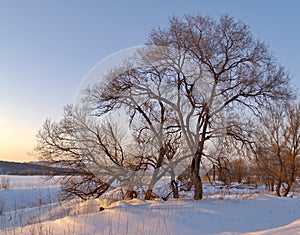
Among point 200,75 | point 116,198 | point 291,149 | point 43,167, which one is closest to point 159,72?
point 200,75

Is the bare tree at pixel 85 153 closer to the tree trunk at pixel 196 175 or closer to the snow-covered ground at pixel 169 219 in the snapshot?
the snow-covered ground at pixel 169 219

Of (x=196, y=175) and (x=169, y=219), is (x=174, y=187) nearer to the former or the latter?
(x=196, y=175)

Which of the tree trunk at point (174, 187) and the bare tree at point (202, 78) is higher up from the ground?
the bare tree at point (202, 78)

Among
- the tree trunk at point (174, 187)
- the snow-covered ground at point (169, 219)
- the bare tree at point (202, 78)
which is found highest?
the bare tree at point (202, 78)

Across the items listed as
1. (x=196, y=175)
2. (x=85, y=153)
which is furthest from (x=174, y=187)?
(x=85, y=153)

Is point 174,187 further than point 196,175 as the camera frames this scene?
Yes

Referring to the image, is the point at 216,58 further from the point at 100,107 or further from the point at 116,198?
the point at 116,198

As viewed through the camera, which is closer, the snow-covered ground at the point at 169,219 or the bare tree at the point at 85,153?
the snow-covered ground at the point at 169,219

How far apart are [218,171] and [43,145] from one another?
6.76 meters

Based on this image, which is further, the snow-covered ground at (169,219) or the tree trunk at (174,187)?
the tree trunk at (174,187)

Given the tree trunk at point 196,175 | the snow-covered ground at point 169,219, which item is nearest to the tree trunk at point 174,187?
the tree trunk at point 196,175

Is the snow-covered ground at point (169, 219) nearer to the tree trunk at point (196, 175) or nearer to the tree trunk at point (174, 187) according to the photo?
the tree trunk at point (196, 175)

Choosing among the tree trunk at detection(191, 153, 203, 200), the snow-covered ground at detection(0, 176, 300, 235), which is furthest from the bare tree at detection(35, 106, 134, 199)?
the tree trunk at detection(191, 153, 203, 200)

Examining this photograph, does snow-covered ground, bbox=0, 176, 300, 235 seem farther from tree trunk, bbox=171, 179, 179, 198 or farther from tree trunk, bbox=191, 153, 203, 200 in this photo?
tree trunk, bbox=171, 179, 179, 198
